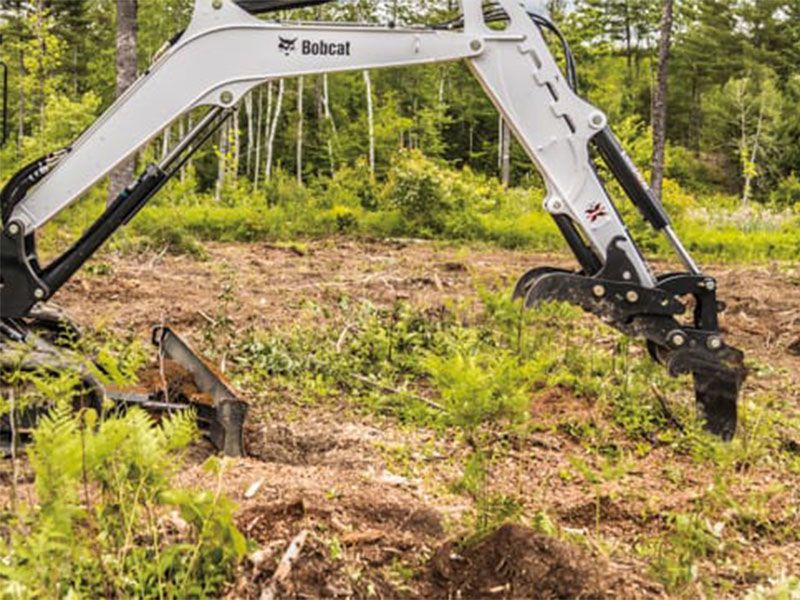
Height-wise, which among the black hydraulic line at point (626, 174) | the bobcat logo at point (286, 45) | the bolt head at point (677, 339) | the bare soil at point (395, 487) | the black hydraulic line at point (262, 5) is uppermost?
the black hydraulic line at point (262, 5)

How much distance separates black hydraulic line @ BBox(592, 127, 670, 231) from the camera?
200 inches

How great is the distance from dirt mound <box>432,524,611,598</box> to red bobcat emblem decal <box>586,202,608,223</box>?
7.02ft

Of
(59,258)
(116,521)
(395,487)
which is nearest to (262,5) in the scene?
(59,258)

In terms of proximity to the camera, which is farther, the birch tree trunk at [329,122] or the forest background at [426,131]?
the birch tree trunk at [329,122]

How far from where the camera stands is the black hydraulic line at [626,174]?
5.07 m

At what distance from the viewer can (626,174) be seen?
5.07 metres

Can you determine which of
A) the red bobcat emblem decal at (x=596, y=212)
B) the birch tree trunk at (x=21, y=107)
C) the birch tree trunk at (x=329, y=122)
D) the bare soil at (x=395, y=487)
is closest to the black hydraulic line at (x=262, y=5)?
the red bobcat emblem decal at (x=596, y=212)

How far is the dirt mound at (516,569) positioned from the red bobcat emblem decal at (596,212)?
7.02 ft

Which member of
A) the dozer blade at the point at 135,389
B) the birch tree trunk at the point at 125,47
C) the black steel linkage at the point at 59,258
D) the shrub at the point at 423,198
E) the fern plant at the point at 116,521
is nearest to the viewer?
the fern plant at the point at 116,521

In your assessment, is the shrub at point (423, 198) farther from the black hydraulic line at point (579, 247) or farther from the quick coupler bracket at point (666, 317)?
the quick coupler bracket at point (666, 317)

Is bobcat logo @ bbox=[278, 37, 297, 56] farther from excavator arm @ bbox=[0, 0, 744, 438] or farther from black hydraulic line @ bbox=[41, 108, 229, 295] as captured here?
black hydraulic line @ bbox=[41, 108, 229, 295]

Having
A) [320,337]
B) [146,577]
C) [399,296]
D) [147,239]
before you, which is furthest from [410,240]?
[146,577]

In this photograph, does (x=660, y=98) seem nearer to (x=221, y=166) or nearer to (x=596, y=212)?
(x=221, y=166)

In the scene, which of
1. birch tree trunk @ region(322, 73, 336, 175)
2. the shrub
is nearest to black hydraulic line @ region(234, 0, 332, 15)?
the shrub
